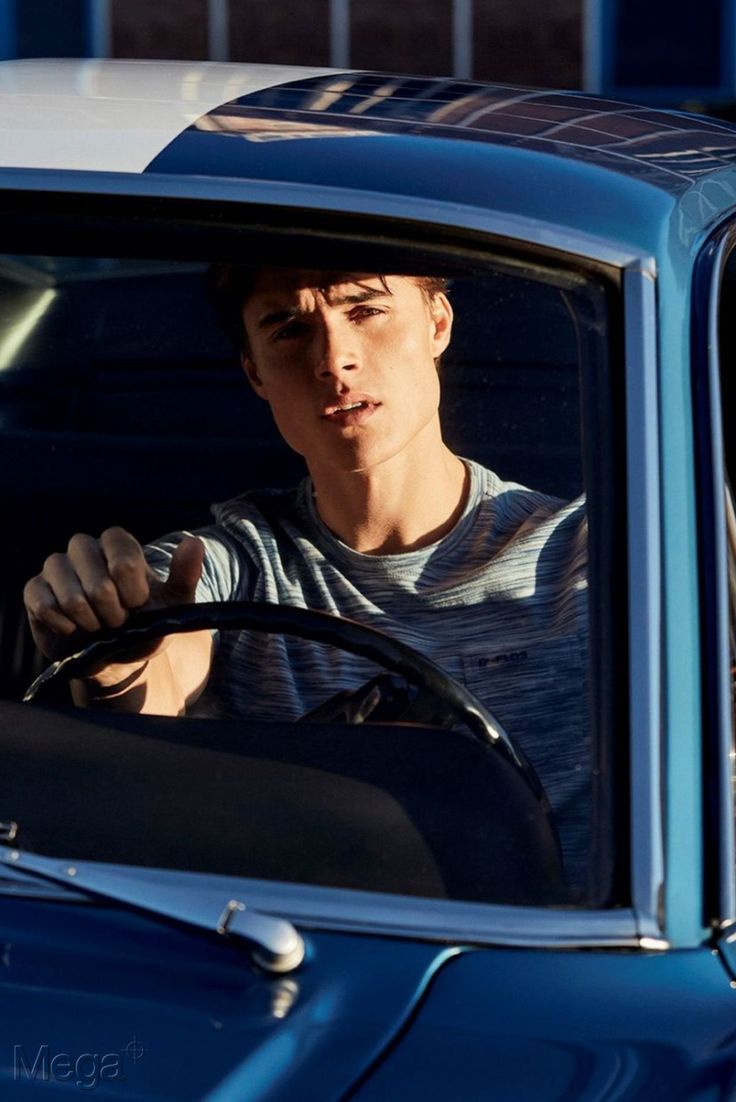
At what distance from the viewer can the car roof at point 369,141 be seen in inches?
56.7

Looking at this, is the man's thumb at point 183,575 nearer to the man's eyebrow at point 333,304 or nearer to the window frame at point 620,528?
the man's eyebrow at point 333,304

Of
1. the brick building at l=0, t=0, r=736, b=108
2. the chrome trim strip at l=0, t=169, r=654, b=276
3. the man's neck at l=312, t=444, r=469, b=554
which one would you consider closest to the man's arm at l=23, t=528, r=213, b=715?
the man's neck at l=312, t=444, r=469, b=554

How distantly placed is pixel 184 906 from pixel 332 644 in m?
0.35

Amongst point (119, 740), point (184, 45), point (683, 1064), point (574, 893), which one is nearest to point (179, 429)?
point (119, 740)

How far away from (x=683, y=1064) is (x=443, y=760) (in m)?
0.36

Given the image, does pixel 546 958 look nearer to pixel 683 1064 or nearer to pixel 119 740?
pixel 683 1064

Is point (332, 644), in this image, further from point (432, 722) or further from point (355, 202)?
point (355, 202)

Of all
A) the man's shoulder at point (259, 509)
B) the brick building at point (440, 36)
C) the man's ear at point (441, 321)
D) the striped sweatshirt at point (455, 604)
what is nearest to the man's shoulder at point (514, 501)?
the striped sweatshirt at point (455, 604)

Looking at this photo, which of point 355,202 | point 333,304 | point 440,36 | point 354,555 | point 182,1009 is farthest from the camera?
point 440,36

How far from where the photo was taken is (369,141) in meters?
1.49

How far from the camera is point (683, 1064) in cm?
114

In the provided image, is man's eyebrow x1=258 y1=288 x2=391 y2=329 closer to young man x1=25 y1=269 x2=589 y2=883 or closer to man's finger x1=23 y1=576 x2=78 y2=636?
young man x1=25 y1=269 x2=589 y2=883

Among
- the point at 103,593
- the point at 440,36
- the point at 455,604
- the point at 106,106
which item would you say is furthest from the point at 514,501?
the point at 440,36

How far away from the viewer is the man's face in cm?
151
